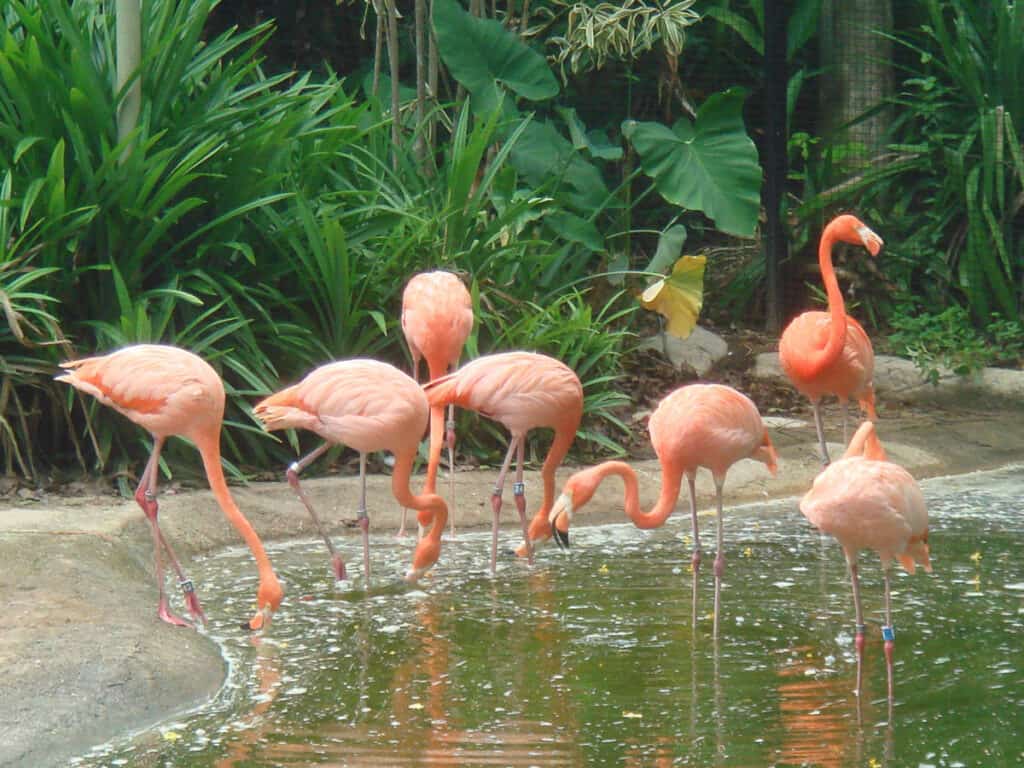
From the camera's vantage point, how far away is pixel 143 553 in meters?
5.26

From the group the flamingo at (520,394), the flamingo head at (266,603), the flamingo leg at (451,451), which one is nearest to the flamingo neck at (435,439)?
the flamingo leg at (451,451)

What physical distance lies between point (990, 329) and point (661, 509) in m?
4.76

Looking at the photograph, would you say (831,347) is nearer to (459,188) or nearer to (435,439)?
(435,439)

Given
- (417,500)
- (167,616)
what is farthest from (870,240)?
(167,616)

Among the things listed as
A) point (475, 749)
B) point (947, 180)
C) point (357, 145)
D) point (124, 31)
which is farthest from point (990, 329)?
point (475, 749)

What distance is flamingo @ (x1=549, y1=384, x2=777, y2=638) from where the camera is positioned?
4.82 m

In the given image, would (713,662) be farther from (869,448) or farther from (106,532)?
(106,532)

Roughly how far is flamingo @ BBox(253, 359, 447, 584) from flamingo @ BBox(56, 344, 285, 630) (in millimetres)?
361

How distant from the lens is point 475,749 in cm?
338

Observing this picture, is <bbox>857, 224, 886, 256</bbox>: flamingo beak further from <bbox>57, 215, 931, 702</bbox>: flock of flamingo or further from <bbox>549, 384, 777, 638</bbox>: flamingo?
<bbox>549, 384, 777, 638</bbox>: flamingo

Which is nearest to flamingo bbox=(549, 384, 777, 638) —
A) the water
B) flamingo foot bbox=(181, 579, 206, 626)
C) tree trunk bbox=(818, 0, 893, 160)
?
the water

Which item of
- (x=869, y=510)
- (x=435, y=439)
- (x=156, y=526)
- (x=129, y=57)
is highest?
(x=129, y=57)

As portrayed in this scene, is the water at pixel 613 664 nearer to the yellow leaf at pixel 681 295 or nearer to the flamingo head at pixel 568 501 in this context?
the flamingo head at pixel 568 501

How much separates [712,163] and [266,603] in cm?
513
